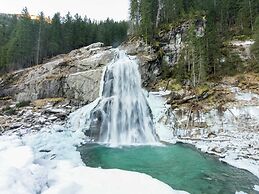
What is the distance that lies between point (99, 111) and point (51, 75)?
43.6 ft

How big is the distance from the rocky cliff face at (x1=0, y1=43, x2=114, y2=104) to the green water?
1190 centimetres

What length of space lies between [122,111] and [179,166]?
13289mm

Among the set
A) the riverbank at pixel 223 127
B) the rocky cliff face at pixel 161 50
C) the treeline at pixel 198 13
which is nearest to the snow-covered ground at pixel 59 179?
the riverbank at pixel 223 127

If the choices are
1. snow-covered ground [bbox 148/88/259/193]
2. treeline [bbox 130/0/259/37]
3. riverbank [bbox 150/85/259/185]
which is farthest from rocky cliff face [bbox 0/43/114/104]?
riverbank [bbox 150/85/259/185]

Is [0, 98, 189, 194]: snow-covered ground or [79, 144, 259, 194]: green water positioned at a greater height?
[0, 98, 189, 194]: snow-covered ground

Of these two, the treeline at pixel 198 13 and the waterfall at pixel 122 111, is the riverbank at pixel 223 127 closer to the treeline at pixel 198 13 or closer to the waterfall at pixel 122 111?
the waterfall at pixel 122 111

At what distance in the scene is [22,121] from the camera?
99.3ft

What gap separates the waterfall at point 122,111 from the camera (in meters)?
29.1

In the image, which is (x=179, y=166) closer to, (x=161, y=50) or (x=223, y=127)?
(x=223, y=127)

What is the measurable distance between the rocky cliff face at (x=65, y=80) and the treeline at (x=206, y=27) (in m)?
8.57

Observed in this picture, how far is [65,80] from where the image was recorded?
38.5m

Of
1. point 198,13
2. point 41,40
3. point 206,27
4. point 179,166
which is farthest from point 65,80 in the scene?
point 41,40

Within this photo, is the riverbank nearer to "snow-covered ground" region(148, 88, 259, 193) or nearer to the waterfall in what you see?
"snow-covered ground" region(148, 88, 259, 193)

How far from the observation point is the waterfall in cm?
2909
